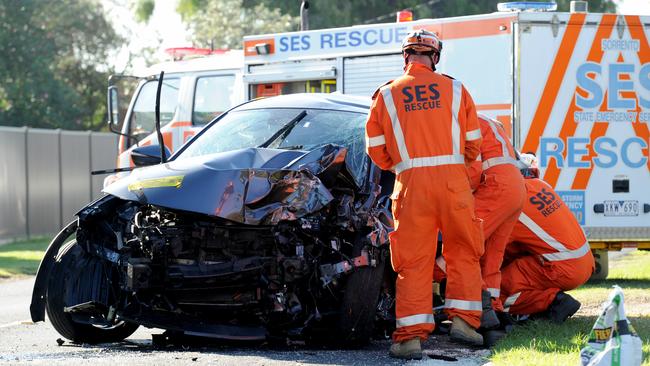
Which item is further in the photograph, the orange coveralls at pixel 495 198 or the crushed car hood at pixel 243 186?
the orange coveralls at pixel 495 198

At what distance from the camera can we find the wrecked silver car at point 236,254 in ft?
22.1

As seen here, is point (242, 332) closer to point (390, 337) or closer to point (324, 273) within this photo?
point (324, 273)

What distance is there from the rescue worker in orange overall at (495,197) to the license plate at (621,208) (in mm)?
3703

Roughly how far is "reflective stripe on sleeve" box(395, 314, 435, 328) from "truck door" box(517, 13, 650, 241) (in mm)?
4807

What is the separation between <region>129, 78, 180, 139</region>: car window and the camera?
48.5 ft

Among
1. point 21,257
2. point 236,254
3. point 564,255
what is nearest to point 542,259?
point 564,255

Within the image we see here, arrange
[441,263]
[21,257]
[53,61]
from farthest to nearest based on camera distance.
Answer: [53,61] < [21,257] < [441,263]

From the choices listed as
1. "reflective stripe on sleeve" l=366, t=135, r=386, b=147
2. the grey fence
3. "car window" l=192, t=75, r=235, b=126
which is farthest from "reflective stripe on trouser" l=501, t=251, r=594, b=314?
the grey fence

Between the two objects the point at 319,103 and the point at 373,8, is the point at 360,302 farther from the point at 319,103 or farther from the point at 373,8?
the point at 373,8

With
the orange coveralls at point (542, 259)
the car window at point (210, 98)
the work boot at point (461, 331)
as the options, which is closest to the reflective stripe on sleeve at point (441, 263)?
the work boot at point (461, 331)

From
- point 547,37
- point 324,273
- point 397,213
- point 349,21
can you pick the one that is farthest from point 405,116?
point 349,21

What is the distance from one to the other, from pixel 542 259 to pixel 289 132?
193 centimetres

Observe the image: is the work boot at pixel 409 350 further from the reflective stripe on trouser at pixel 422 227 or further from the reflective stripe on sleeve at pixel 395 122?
the reflective stripe on sleeve at pixel 395 122

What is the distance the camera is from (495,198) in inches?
300
